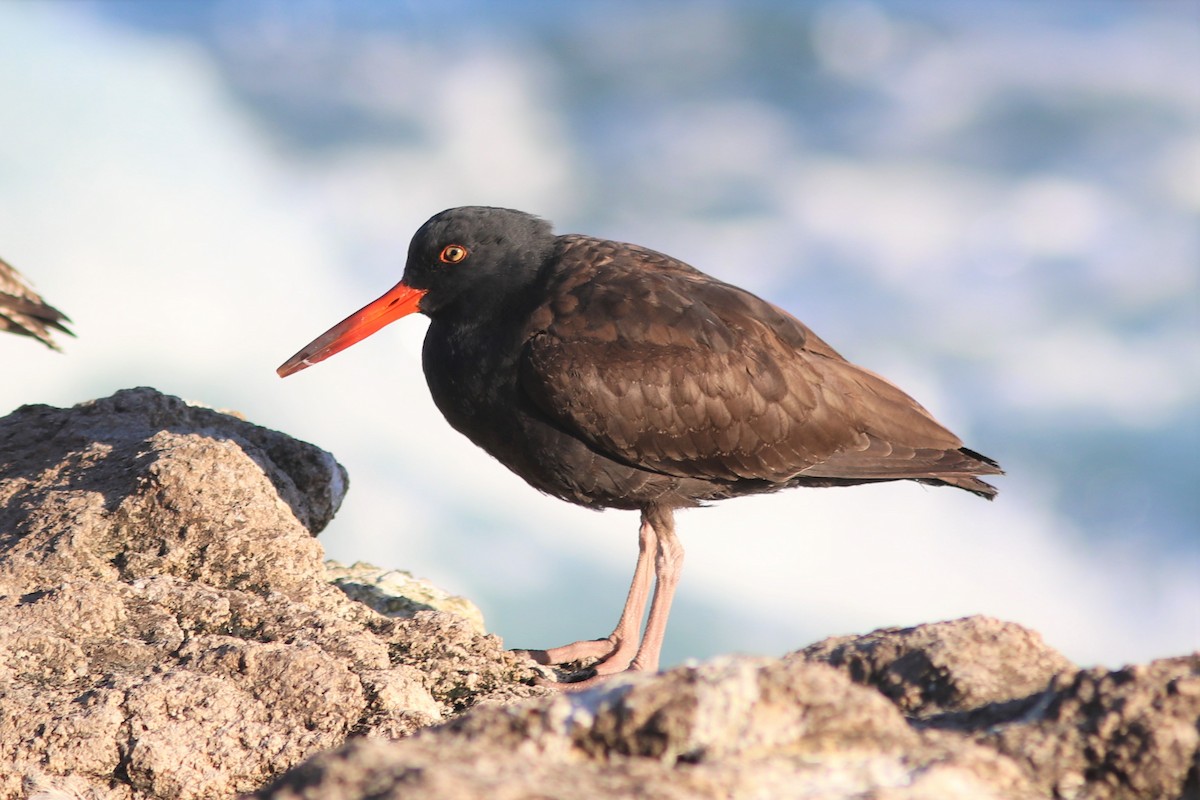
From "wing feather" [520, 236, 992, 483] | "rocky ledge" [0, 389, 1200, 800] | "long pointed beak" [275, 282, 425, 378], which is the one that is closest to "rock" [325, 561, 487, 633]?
"rocky ledge" [0, 389, 1200, 800]

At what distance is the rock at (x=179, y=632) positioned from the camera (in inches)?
163

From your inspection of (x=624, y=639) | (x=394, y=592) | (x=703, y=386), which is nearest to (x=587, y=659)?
(x=624, y=639)

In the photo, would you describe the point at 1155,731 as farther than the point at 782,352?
No

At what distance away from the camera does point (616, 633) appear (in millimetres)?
6438

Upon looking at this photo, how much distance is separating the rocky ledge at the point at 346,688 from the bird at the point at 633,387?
1.08 m

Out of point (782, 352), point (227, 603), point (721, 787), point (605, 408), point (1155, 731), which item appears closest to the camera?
point (721, 787)

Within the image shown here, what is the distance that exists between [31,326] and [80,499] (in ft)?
19.1

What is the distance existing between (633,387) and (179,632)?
2573 mm

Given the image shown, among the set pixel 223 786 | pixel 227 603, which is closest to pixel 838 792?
pixel 223 786

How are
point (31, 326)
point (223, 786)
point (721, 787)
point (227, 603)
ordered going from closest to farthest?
point (721, 787)
point (223, 786)
point (227, 603)
point (31, 326)

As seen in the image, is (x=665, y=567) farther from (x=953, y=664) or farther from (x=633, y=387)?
(x=953, y=664)

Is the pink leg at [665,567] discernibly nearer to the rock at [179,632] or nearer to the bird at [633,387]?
the bird at [633,387]

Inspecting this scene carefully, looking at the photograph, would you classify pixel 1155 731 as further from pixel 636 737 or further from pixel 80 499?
pixel 80 499

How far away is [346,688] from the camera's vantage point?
446 cm
